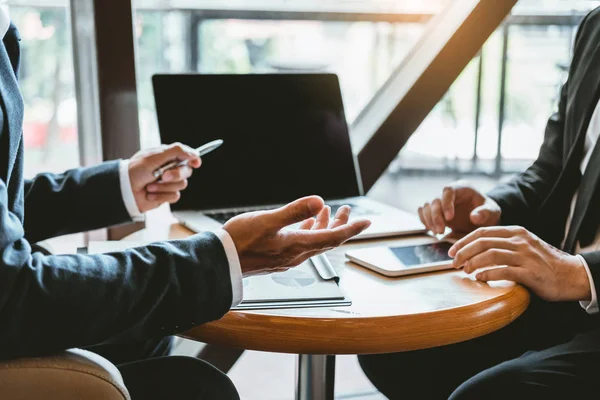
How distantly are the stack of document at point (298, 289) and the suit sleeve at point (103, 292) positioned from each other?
0.40 feet

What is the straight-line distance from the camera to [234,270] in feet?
2.93

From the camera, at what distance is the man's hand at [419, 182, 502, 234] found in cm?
137

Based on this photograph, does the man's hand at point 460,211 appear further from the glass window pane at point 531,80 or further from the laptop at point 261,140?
the glass window pane at point 531,80

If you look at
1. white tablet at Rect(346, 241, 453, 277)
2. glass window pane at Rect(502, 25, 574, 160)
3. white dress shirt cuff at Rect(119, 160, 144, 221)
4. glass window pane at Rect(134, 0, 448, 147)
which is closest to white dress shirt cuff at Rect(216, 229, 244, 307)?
white tablet at Rect(346, 241, 453, 277)

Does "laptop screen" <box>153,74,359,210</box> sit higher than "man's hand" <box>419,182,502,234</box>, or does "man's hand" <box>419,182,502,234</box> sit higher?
"laptop screen" <box>153,74,359,210</box>

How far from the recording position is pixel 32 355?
80cm

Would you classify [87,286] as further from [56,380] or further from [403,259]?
[403,259]

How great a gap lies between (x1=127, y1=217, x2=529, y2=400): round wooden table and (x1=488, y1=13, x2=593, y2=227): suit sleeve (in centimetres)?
47

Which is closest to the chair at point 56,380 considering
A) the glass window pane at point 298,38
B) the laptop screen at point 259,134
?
the laptop screen at point 259,134

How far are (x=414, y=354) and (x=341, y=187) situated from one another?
1.45 ft

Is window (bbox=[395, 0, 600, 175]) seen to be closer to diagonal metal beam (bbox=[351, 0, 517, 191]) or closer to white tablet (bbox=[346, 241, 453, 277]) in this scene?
diagonal metal beam (bbox=[351, 0, 517, 191])

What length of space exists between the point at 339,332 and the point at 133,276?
0.28 metres

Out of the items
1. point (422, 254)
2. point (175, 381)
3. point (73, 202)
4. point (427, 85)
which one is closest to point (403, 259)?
point (422, 254)

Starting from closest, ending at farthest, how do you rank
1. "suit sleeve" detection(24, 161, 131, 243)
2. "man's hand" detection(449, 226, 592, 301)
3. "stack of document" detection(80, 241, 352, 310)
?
1. "stack of document" detection(80, 241, 352, 310)
2. "man's hand" detection(449, 226, 592, 301)
3. "suit sleeve" detection(24, 161, 131, 243)
